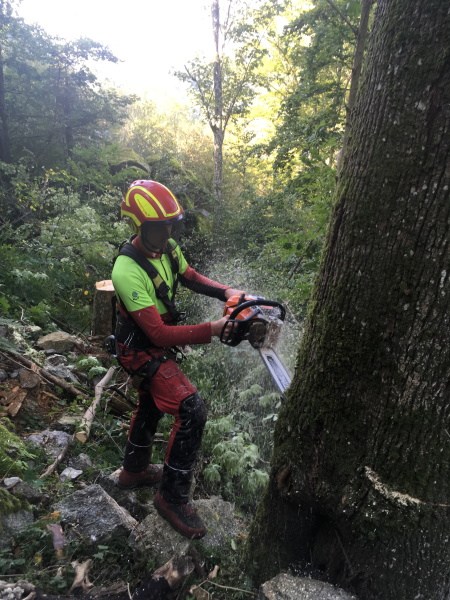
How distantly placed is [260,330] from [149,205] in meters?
1.05

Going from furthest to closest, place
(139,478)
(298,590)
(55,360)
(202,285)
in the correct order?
(55,360)
(202,285)
(139,478)
(298,590)

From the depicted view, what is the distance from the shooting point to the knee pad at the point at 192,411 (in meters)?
2.61

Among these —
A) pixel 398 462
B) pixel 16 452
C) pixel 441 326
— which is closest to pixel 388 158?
pixel 441 326

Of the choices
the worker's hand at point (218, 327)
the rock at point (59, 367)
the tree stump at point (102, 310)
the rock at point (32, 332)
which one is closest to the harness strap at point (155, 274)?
the worker's hand at point (218, 327)

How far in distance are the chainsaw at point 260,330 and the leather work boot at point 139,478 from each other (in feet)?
4.43

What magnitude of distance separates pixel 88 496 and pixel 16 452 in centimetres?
72

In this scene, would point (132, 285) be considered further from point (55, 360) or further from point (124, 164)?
point (124, 164)

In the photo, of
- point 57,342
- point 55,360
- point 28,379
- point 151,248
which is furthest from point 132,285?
point 57,342

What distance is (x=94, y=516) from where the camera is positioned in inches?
103

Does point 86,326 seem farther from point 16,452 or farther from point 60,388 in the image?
point 16,452

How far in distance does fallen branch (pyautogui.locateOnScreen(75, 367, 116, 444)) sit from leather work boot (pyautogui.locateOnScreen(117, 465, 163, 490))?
0.63 metres

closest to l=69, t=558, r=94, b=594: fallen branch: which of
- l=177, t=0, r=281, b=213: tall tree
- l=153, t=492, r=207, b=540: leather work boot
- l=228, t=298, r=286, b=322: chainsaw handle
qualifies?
l=153, t=492, r=207, b=540: leather work boot

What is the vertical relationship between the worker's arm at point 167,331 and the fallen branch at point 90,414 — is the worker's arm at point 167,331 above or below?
above

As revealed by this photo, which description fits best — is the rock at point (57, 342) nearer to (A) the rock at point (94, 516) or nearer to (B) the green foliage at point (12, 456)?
(B) the green foliage at point (12, 456)
